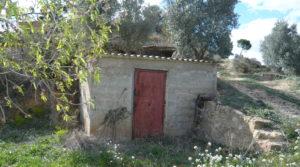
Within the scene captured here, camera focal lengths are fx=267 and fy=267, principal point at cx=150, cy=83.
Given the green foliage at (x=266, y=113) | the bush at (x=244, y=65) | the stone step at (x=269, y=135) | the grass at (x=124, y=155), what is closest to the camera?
the grass at (x=124, y=155)

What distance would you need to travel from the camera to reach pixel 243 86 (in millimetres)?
11984

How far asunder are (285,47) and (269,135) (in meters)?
14.2

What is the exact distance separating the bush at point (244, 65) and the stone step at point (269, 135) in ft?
44.6

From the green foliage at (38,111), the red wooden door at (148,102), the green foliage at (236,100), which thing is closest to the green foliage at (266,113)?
the green foliage at (236,100)

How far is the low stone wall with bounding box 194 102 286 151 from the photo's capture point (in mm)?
6902

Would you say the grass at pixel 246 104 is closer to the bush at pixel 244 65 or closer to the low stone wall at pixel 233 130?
the low stone wall at pixel 233 130

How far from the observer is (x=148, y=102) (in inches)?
346

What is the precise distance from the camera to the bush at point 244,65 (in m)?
20.2

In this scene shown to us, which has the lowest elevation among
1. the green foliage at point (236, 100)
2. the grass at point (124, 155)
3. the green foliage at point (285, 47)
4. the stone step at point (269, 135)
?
the grass at point (124, 155)

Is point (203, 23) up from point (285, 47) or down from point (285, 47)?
up

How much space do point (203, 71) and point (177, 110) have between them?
178 centimetres

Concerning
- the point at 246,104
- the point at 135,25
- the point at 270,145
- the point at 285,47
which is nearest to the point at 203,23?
the point at 135,25

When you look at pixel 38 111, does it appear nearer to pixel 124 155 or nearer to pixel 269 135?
pixel 124 155

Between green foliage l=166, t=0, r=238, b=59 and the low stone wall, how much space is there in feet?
13.0
